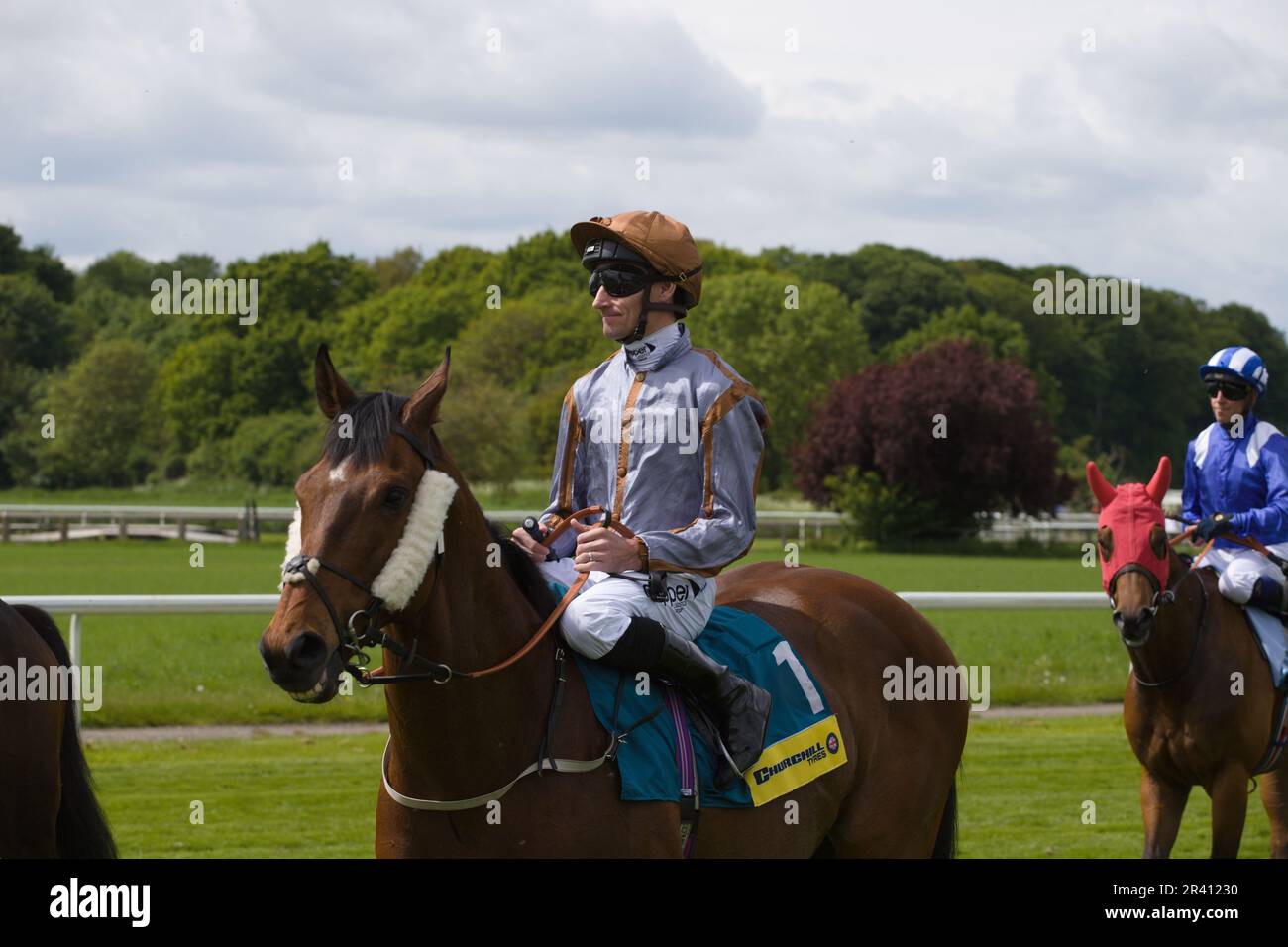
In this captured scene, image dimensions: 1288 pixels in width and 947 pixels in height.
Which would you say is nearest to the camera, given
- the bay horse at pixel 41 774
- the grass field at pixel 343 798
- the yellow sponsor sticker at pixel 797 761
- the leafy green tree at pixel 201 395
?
the yellow sponsor sticker at pixel 797 761

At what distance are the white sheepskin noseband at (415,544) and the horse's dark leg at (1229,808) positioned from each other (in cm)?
368

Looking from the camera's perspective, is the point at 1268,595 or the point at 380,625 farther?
the point at 1268,595

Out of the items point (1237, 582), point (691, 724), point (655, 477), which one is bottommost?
point (691, 724)

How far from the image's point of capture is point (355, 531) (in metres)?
2.70

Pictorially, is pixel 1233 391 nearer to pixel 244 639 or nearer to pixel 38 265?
pixel 244 639

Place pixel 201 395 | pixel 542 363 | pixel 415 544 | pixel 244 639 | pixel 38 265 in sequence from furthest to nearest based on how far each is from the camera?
pixel 38 265 → pixel 542 363 → pixel 201 395 → pixel 244 639 → pixel 415 544

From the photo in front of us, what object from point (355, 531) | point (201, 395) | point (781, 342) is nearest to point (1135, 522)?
point (355, 531)

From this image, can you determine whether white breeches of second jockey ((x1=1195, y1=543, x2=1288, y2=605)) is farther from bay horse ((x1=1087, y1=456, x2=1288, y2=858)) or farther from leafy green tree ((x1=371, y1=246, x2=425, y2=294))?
leafy green tree ((x1=371, y1=246, x2=425, y2=294))

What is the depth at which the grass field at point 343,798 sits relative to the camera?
6.54 meters

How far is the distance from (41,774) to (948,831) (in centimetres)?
260

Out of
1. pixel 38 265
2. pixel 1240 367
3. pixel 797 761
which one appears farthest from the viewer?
pixel 38 265

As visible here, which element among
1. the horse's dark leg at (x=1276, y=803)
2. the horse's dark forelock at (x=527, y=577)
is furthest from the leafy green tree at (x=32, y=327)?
the horse's dark forelock at (x=527, y=577)

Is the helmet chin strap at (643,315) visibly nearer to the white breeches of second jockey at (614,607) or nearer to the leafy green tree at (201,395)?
the white breeches of second jockey at (614,607)
